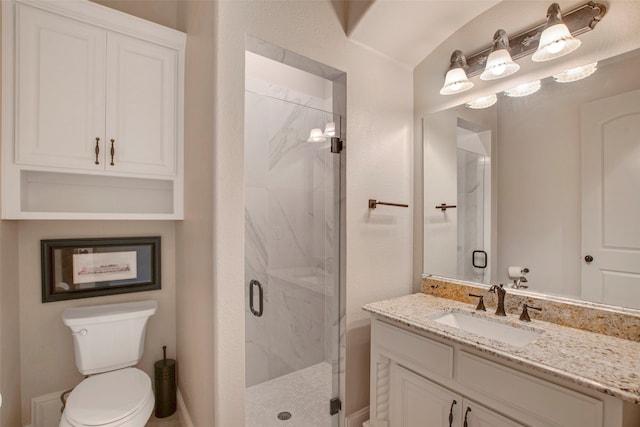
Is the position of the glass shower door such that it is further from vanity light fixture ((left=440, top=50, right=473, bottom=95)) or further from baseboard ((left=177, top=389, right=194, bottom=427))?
vanity light fixture ((left=440, top=50, right=473, bottom=95))

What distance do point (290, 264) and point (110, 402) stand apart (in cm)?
126

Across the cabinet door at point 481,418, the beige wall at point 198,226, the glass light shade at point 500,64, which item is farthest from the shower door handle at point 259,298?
the glass light shade at point 500,64

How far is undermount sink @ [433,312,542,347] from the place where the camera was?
150 centimetres

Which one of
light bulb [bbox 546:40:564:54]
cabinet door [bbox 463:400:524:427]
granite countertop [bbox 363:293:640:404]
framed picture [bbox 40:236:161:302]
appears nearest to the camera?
granite countertop [bbox 363:293:640:404]

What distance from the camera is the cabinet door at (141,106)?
184 centimetres

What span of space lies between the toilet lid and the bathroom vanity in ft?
4.31

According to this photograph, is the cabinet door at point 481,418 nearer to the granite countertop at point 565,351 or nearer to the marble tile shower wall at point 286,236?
the granite countertop at point 565,351

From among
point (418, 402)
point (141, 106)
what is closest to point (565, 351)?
point (418, 402)

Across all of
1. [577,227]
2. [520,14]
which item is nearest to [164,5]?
[520,14]

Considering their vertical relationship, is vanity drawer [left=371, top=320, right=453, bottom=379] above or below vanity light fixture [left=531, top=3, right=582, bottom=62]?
below

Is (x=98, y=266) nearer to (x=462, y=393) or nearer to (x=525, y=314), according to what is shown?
(x=462, y=393)

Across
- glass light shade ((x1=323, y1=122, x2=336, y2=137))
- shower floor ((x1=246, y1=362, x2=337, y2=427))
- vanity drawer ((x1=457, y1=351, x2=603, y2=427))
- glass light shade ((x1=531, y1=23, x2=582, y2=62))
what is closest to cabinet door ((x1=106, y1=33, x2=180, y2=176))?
glass light shade ((x1=323, y1=122, x2=336, y2=137))

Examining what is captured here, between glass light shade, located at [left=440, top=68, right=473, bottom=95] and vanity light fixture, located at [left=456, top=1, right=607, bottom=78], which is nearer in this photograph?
vanity light fixture, located at [left=456, top=1, right=607, bottom=78]

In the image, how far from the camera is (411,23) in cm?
190
